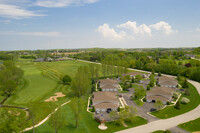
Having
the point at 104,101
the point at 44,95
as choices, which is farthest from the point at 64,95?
the point at 104,101

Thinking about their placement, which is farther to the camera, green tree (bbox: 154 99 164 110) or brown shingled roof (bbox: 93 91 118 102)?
brown shingled roof (bbox: 93 91 118 102)

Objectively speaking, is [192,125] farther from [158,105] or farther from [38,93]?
[38,93]

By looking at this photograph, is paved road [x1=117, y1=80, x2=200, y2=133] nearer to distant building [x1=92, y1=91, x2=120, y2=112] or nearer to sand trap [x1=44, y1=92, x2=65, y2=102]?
distant building [x1=92, y1=91, x2=120, y2=112]

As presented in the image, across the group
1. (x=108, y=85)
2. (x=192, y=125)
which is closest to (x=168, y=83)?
(x=108, y=85)

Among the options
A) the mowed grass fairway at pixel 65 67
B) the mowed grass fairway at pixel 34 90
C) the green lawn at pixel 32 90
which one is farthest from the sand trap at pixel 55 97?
the mowed grass fairway at pixel 65 67

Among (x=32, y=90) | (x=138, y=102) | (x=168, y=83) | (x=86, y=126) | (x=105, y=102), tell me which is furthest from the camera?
(x=168, y=83)

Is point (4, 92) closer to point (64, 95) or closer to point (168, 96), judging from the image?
point (64, 95)

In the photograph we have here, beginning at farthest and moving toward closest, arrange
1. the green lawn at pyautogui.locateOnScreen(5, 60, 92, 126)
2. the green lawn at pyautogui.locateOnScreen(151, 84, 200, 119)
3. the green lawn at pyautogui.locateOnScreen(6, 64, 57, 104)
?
1. the green lawn at pyautogui.locateOnScreen(6, 64, 57, 104)
2. the green lawn at pyautogui.locateOnScreen(5, 60, 92, 126)
3. the green lawn at pyautogui.locateOnScreen(151, 84, 200, 119)

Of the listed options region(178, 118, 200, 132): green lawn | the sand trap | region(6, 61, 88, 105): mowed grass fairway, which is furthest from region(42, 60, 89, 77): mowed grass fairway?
region(178, 118, 200, 132): green lawn
